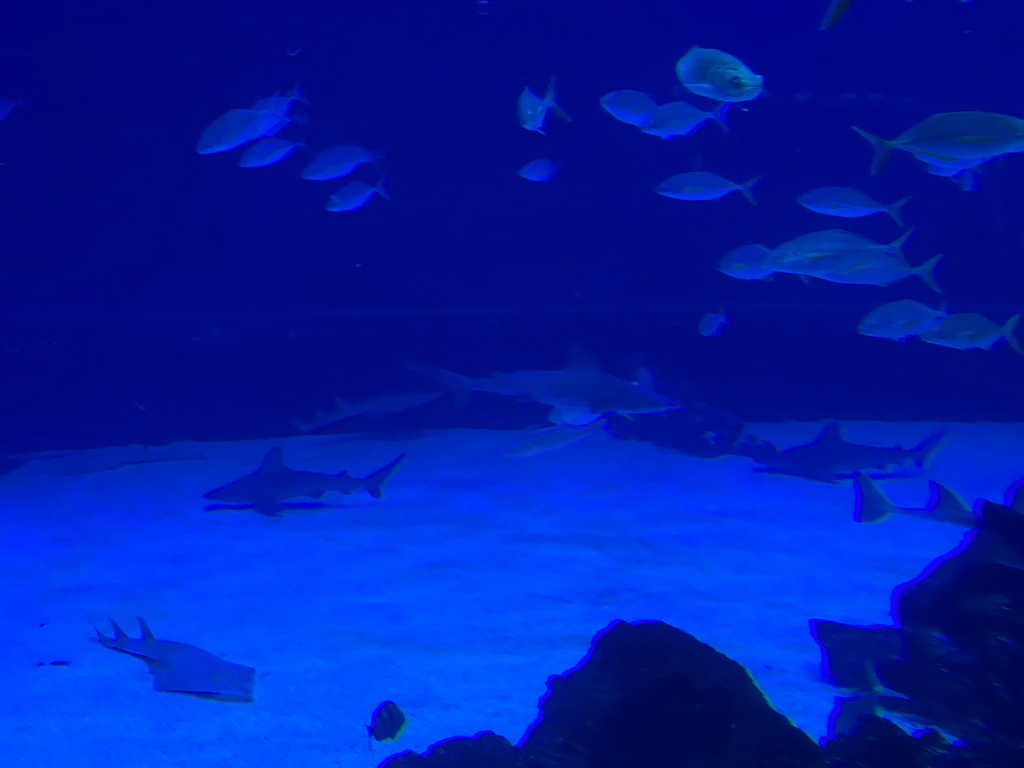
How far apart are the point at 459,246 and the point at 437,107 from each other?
2457 millimetres

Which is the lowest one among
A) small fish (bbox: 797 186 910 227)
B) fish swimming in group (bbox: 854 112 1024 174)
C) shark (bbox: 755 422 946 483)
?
shark (bbox: 755 422 946 483)

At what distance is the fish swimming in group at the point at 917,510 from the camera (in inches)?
189

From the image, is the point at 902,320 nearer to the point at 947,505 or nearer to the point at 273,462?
the point at 947,505

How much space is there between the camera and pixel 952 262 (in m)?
12.3

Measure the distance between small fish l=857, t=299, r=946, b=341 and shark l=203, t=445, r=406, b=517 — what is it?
4.97 metres

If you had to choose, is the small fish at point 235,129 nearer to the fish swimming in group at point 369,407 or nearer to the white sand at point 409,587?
the fish swimming in group at point 369,407

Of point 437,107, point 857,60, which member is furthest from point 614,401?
point 857,60

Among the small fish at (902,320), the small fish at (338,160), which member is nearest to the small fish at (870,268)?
the small fish at (902,320)

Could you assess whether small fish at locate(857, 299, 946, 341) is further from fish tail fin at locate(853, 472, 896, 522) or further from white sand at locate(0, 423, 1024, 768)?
white sand at locate(0, 423, 1024, 768)

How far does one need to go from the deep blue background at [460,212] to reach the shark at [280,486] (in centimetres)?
389

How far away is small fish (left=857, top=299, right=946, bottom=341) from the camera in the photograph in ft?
19.9

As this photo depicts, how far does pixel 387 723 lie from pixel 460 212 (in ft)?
33.2

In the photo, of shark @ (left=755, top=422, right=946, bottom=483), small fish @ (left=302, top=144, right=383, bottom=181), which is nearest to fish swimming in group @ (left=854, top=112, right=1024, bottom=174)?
shark @ (left=755, top=422, right=946, bottom=483)

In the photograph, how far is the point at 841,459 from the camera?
859cm
